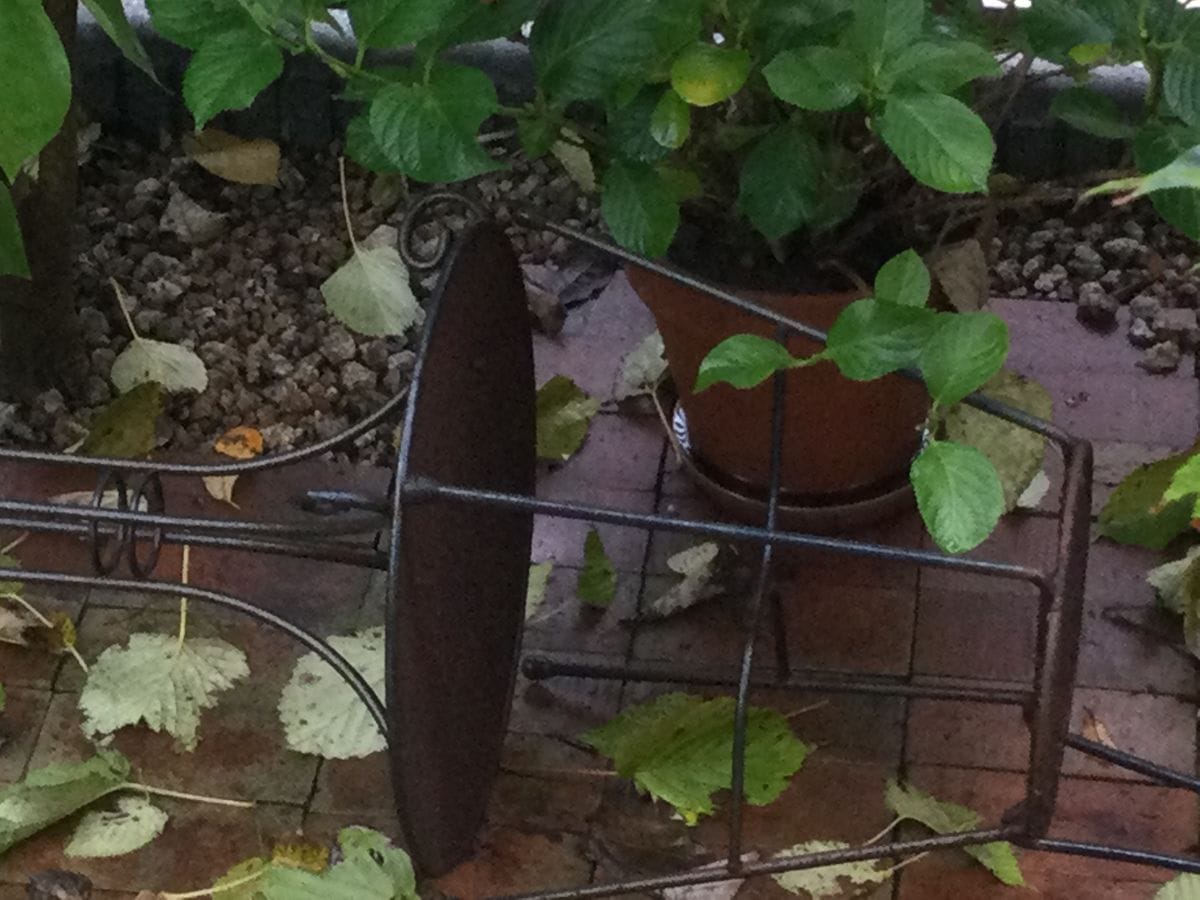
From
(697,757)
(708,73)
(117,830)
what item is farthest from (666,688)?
(708,73)

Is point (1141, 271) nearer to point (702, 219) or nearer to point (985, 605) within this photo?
point (985, 605)

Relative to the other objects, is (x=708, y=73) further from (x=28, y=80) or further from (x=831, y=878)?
(x=831, y=878)

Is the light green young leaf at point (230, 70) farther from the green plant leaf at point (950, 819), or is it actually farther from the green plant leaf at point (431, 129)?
the green plant leaf at point (950, 819)

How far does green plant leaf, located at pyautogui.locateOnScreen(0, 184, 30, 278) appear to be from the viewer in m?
1.02

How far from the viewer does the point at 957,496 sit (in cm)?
83

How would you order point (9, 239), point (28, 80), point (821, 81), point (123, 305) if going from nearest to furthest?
point (28, 80), point (821, 81), point (9, 239), point (123, 305)

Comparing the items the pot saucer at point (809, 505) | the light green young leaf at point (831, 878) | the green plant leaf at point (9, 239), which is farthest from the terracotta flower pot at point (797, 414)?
the green plant leaf at point (9, 239)

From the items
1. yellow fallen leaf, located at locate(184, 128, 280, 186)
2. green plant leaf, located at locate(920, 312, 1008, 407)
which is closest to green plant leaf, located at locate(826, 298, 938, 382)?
green plant leaf, located at locate(920, 312, 1008, 407)

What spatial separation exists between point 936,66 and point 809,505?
0.56m

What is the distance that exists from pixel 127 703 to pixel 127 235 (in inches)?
23.1

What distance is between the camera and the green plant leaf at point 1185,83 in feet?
3.12

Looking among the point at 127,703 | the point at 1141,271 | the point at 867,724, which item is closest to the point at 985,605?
the point at 867,724

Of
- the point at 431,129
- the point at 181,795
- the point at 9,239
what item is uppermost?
the point at 431,129

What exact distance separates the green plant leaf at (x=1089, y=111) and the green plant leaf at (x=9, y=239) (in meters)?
0.74
